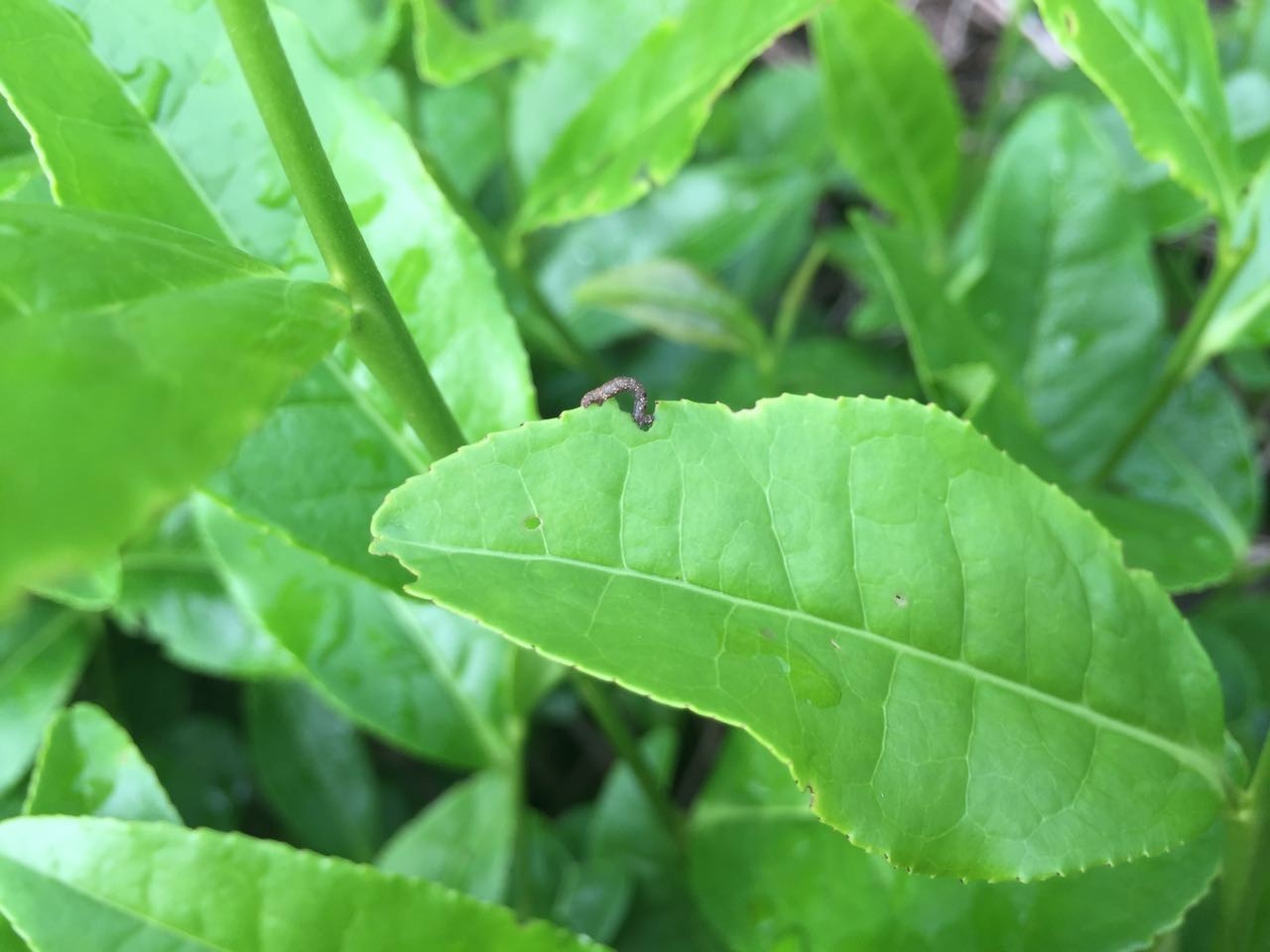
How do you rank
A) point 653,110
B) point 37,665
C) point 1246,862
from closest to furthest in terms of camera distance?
point 1246,862, point 653,110, point 37,665

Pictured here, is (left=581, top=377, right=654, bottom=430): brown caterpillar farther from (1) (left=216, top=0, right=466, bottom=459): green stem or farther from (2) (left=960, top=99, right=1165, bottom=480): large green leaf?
(2) (left=960, top=99, right=1165, bottom=480): large green leaf

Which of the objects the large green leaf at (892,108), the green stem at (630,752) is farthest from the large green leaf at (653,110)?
the green stem at (630,752)

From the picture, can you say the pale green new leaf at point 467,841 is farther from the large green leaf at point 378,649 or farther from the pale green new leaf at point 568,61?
the pale green new leaf at point 568,61

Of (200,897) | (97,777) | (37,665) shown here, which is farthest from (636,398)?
(37,665)

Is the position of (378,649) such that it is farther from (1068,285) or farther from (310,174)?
(1068,285)

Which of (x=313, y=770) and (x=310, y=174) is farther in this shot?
(x=313, y=770)

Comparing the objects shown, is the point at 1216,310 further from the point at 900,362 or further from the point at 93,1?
the point at 93,1

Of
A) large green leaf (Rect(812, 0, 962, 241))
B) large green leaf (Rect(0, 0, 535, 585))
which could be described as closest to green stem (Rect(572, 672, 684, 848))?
large green leaf (Rect(0, 0, 535, 585))

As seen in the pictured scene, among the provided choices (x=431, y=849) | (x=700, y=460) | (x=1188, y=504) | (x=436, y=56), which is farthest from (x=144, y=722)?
(x=1188, y=504)
